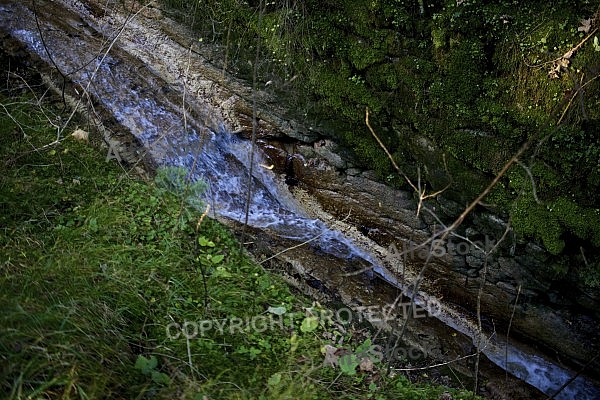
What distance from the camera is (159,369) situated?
7.77 feet

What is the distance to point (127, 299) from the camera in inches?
105

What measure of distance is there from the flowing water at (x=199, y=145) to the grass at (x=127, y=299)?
0.54 m

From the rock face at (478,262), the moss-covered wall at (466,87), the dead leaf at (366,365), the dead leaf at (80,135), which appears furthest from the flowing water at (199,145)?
the dead leaf at (366,365)

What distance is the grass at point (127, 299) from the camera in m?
2.07

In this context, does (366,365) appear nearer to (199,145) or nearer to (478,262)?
(478,262)

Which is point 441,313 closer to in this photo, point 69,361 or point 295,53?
point 295,53

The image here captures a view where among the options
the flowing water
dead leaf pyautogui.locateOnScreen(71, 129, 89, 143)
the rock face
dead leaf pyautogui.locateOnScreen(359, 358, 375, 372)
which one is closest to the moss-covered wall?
the rock face

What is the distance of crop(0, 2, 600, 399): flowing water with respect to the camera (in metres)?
3.67

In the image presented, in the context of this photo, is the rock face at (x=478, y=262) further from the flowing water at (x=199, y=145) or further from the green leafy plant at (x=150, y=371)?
the green leafy plant at (x=150, y=371)

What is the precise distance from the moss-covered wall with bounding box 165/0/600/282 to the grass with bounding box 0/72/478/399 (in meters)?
1.34

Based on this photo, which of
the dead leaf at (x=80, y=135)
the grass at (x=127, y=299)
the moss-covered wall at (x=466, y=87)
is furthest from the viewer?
the dead leaf at (x=80, y=135)

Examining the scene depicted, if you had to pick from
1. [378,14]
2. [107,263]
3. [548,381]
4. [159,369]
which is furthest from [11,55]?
[548,381]

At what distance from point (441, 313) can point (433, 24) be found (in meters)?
2.16

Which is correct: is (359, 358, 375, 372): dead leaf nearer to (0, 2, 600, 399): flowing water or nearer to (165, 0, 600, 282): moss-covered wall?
(0, 2, 600, 399): flowing water
